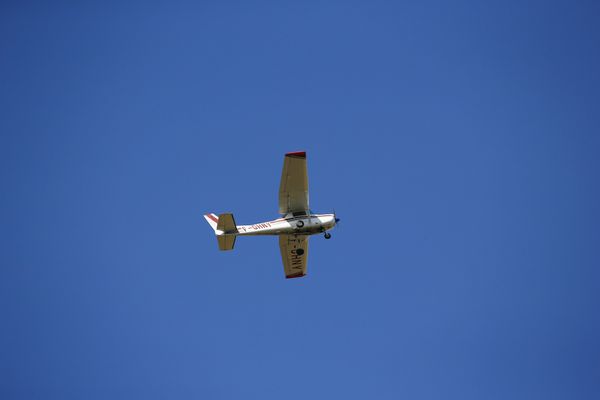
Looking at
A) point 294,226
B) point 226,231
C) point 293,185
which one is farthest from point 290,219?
point 226,231

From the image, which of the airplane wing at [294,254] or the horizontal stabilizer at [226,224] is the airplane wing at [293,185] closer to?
the horizontal stabilizer at [226,224]

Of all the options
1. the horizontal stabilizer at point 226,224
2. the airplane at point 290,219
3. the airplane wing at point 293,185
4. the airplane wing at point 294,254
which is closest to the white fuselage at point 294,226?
Result: the airplane at point 290,219

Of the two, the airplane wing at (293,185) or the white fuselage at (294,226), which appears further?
the white fuselage at (294,226)

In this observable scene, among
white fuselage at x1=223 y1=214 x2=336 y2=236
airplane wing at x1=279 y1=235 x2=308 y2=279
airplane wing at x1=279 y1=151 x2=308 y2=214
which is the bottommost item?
airplane wing at x1=279 y1=235 x2=308 y2=279

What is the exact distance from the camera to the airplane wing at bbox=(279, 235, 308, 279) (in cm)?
3809

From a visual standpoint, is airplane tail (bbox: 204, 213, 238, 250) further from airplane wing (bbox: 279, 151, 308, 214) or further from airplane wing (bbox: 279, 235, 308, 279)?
airplane wing (bbox: 279, 235, 308, 279)

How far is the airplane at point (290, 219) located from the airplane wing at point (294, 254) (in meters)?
0.56

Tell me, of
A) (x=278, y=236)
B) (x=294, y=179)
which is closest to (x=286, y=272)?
(x=278, y=236)

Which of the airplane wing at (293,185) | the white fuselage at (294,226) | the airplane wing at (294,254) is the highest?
the airplane wing at (293,185)

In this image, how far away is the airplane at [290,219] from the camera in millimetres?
33656

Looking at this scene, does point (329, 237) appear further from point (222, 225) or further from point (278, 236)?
point (222, 225)

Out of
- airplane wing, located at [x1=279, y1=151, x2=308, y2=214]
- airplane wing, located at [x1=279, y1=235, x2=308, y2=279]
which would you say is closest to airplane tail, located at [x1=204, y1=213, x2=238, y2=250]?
airplane wing, located at [x1=279, y1=151, x2=308, y2=214]

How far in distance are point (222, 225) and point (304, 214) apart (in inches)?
194

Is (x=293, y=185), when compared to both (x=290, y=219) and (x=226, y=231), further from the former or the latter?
(x=226, y=231)
